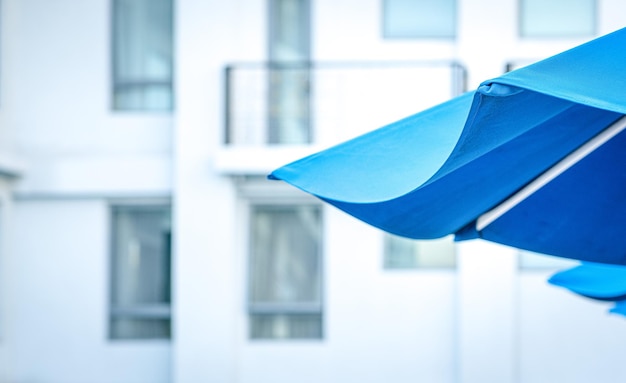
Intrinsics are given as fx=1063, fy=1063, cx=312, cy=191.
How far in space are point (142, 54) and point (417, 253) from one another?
143 inches

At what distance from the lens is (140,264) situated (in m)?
11.5

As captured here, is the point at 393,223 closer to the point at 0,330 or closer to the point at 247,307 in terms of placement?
the point at 247,307

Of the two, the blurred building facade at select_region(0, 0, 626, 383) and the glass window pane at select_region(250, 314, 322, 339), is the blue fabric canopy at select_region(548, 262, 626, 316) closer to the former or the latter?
the blurred building facade at select_region(0, 0, 626, 383)

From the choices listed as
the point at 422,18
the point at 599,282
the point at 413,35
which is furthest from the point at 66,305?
the point at 599,282

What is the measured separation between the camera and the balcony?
35.3 ft

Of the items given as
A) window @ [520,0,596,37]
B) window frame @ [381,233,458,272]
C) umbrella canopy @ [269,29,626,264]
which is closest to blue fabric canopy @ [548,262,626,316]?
umbrella canopy @ [269,29,626,264]

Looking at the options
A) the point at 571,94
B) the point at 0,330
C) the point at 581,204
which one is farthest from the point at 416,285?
the point at 571,94

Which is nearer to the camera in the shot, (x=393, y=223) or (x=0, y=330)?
(x=393, y=223)

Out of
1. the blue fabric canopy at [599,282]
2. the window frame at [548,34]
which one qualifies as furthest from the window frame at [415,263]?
the blue fabric canopy at [599,282]

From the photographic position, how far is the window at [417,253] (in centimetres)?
1110

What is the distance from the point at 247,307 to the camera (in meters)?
11.2

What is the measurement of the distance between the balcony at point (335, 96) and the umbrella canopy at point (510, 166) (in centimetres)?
666

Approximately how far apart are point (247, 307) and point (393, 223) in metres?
7.69

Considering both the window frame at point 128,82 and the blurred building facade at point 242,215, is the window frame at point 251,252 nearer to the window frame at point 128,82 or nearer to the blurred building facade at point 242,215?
the blurred building facade at point 242,215
